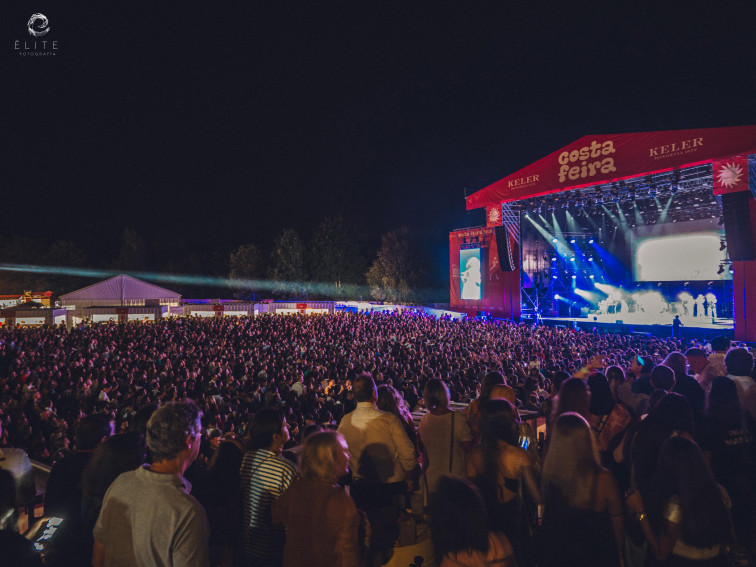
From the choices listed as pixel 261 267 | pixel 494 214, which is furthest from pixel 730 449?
pixel 261 267

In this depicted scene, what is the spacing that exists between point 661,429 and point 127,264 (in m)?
58.7

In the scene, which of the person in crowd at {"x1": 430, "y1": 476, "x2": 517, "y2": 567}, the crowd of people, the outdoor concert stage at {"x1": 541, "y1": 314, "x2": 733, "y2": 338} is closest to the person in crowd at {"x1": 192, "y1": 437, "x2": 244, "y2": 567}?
the crowd of people

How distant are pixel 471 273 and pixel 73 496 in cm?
2527

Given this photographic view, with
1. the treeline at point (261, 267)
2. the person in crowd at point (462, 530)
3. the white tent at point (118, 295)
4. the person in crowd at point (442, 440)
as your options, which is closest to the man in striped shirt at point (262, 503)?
the person in crowd at point (462, 530)

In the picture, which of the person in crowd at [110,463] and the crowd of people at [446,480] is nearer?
the crowd of people at [446,480]

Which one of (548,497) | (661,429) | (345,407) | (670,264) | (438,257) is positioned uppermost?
(438,257)

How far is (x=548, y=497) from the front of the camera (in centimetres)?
225

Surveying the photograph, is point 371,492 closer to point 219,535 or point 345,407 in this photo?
point 219,535

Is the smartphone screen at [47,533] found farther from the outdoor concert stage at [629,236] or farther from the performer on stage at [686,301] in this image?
the performer on stage at [686,301]

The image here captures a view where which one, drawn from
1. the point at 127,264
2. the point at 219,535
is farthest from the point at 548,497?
the point at 127,264

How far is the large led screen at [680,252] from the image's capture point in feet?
56.5

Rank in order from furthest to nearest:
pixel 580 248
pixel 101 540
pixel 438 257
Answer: pixel 438 257, pixel 580 248, pixel 101 540

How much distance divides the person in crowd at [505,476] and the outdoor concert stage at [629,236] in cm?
1424

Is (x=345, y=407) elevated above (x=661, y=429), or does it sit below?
below
